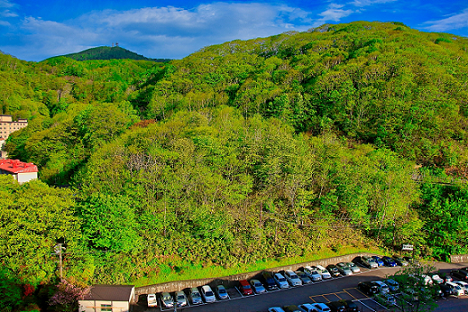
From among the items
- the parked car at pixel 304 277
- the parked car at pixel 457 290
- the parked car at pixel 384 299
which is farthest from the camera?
the parked car at pixel 304 277

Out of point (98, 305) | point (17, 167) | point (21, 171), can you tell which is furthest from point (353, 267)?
point (17, 167)

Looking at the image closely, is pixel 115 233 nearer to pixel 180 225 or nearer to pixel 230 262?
pixel 180 225

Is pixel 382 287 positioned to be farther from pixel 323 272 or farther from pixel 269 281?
pixel 269 281

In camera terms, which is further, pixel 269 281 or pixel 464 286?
pixel 269 281

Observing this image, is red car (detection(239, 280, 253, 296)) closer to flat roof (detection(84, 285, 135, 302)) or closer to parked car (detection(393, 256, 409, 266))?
flat roof (detection(84, 285, 135, 302))

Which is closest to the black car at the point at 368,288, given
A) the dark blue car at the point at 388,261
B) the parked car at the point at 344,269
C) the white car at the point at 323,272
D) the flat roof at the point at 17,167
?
the parked car at the point at 344,269

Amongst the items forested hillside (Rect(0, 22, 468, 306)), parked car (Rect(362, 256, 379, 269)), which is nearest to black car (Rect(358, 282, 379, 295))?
parked car (Rect(362, 256, 379, 269))

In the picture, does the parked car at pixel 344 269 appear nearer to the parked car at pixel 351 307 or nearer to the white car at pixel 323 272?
the white car at pixel 323 272
